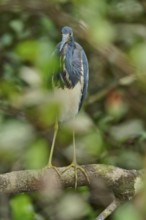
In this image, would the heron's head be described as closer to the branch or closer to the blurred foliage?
the blurred foliage

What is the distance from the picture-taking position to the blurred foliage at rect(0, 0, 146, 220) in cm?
151

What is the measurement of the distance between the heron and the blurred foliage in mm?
31

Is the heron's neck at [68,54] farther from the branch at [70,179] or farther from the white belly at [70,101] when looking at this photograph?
the branch at [70,179]

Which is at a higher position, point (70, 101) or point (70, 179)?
point (70, 101)

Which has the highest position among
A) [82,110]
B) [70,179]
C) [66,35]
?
[66,35]

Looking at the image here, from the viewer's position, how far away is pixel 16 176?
170cm

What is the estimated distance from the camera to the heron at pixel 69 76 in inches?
62.4

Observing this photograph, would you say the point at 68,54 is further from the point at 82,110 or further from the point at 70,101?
the point at 82,110

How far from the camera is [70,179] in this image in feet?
5.87

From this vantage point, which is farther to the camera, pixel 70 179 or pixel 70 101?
pixel 70 179

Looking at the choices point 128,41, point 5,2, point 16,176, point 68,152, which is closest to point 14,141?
point 16,176

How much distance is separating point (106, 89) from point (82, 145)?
432mm

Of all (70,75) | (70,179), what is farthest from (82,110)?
(70,75)

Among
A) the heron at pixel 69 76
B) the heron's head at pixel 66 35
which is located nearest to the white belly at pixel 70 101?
the heron at pixel 69 76
